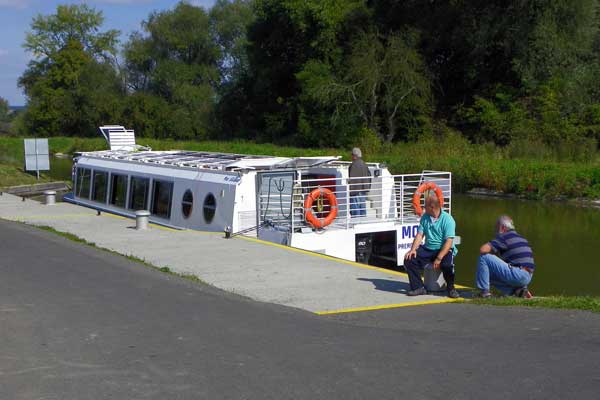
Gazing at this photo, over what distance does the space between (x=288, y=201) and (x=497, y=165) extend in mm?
19384

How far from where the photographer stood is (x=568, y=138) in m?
39.1

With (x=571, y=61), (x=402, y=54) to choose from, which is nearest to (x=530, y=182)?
(x=571, y=61)

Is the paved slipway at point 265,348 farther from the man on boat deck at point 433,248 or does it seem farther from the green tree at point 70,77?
the green tree at point 70,77

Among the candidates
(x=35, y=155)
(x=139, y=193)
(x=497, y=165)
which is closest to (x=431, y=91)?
(x=497, y=165)

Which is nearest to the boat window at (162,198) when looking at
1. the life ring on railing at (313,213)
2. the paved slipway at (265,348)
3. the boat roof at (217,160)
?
the boat roof at (217,160)

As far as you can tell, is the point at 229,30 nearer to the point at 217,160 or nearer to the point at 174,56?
the point at 174,56

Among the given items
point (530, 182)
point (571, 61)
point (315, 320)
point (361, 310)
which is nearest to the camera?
point (315, 320)

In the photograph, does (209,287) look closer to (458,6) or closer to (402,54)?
(402,54)

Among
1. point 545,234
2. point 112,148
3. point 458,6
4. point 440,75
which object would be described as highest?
point 458,6

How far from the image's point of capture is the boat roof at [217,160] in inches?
731

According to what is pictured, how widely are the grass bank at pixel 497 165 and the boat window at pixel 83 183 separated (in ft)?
52.8

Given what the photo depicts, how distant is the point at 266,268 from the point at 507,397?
7.16m

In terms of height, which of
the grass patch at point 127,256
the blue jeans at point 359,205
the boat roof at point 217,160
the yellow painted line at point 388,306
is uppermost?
the boat roof at point 217,160

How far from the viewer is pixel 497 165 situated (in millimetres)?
34844
